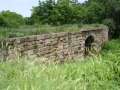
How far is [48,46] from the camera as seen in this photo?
35.8ft

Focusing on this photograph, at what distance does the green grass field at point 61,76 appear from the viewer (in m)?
4.54

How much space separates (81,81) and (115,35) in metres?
15.8

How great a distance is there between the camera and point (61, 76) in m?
5.41

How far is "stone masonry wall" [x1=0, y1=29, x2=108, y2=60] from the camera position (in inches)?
328

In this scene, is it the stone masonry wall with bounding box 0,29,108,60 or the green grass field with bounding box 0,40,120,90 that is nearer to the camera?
the green grass field with bounding box 0,40,120,90

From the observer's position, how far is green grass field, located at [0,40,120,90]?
4.54m

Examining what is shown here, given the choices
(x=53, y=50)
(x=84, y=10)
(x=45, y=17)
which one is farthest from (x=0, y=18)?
(x=84, y=10)

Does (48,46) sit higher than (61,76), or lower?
lower

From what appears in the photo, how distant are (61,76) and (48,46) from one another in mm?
5525

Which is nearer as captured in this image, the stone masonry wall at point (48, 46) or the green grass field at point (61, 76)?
the green grass field at point (61, 76)

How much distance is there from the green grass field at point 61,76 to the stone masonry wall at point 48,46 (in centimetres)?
184

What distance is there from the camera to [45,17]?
A: 20.6m

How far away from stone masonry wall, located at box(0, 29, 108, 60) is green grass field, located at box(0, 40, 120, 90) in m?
1.84

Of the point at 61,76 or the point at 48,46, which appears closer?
the point at 61,76
